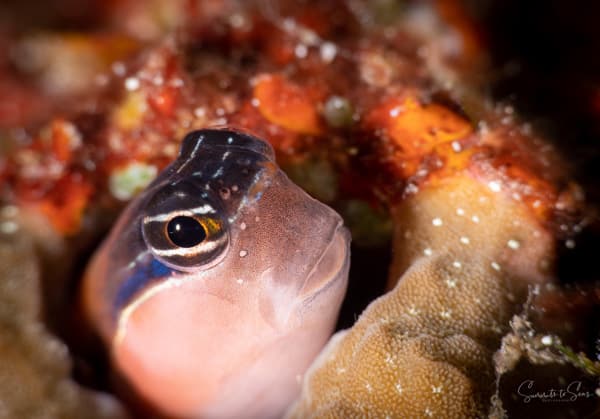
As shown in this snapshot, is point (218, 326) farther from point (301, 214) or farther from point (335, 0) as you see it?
point (335, 0)

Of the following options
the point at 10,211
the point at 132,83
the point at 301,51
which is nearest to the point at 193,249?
the point at 132,83

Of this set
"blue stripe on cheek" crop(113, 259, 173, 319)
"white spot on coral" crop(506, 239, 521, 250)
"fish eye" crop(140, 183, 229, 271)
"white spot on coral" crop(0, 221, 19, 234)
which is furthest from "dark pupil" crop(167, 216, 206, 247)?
"white spot on coral" crop(0, 221, 19, 234)

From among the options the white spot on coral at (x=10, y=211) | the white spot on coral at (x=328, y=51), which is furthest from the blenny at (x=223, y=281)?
the white spot on coral at (x=328, y=51)

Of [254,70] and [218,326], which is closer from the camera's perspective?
[218,326]

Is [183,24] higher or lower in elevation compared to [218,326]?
higher

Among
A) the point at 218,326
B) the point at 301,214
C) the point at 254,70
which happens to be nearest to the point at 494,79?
the point at 254,70

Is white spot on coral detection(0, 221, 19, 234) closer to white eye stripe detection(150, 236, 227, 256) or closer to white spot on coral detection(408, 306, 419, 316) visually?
white eye stripe detection(150, 236, 227, 256)

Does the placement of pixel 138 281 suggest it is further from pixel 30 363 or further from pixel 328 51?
pixel 328 51

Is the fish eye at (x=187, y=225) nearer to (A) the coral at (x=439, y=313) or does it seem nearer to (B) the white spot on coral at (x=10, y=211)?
(A) the coral at (x=439, y=313)
